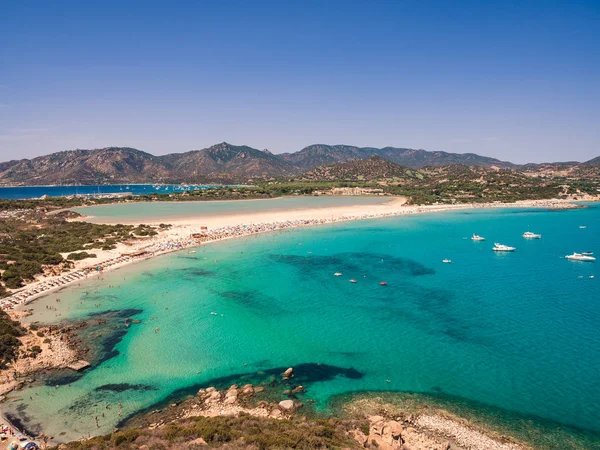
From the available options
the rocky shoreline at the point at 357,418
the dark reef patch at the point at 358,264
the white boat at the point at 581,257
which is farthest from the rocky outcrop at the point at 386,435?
the white boat at the point at 581,257

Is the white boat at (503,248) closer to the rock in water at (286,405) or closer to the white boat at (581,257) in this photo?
the white boat at (581,257)

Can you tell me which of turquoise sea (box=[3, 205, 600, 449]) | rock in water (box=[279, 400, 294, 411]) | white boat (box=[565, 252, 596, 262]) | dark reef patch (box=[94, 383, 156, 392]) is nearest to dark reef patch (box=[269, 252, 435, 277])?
turquoise sea (box=[3, 205, 600, 449])

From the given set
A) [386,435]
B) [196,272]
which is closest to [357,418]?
[386,435]

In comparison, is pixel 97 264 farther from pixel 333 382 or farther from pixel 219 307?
pixel 333 382

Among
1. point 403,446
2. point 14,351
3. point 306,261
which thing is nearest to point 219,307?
point 14,351

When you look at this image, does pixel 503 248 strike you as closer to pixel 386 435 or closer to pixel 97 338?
pixel 386 435

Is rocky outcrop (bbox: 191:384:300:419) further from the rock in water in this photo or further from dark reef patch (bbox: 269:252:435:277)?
dark reef patch (bbox: 269:252:435:277)

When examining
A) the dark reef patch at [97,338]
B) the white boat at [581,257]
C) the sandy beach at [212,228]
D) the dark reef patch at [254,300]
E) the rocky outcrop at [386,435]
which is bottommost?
the dark reef patch at [254,300]

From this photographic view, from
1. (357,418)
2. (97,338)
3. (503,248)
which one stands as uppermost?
(503,248)
